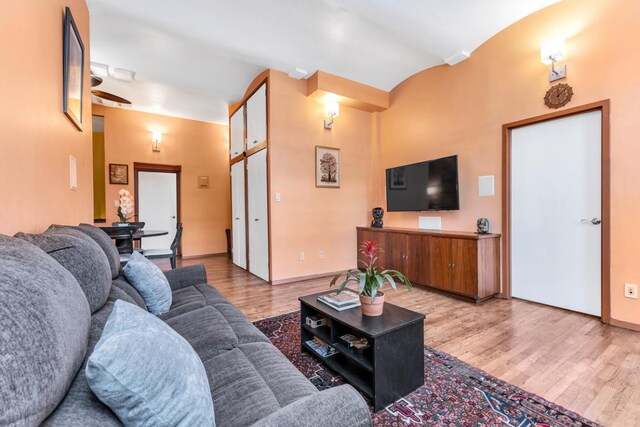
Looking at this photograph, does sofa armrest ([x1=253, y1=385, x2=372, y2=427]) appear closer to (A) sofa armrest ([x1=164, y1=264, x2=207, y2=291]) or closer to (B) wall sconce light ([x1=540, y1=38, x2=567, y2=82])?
(A) sofa armrest ([x1=164, y1=264, x2=207, y2=291])

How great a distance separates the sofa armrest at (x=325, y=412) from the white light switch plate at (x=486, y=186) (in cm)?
328

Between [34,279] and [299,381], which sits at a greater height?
[34,279]

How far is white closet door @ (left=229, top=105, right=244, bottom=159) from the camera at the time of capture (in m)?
4.94

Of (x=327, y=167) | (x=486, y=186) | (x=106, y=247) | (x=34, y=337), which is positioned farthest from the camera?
(x=327, y=167)

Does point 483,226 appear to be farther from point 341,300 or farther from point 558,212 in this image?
point 341,300

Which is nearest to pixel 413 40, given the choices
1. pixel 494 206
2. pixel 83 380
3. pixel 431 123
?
pixel 431 123

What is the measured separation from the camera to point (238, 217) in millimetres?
5152

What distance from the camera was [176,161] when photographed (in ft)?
19.6

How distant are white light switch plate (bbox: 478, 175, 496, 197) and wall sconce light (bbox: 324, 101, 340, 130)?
2.18m

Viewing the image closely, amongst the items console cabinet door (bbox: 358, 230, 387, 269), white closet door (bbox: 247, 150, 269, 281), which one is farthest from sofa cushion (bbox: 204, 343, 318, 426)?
console cabinet door (bbox: 358, 230, 387, 269)

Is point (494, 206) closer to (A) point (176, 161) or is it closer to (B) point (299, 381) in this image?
(B) point (299, 381)

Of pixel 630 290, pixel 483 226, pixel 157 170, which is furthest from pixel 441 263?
pixel 157 170

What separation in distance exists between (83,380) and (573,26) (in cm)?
415

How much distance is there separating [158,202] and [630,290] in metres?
7.04
